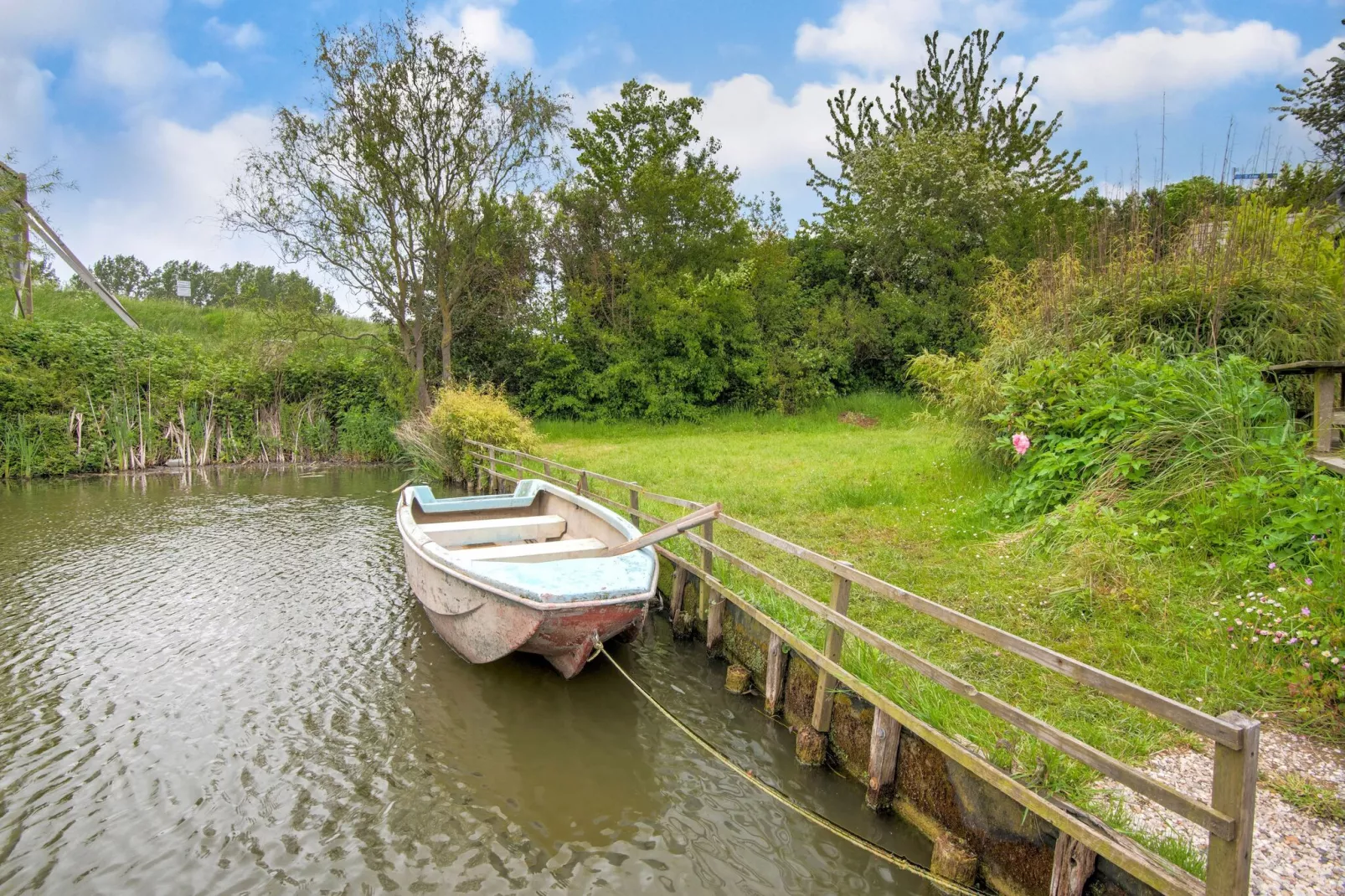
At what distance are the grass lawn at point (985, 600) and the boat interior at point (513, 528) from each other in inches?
53.1

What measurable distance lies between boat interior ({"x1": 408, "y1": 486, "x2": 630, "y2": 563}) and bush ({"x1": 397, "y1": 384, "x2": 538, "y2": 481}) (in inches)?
214

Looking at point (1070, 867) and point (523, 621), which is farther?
point (523, 621)

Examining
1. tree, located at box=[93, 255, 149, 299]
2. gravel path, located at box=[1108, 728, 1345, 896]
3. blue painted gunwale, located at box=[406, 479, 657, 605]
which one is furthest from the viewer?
tree, located at box=[93, 255, 149, 299]

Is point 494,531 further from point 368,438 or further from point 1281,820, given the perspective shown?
point 368,438

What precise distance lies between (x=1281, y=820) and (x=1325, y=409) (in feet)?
13.4

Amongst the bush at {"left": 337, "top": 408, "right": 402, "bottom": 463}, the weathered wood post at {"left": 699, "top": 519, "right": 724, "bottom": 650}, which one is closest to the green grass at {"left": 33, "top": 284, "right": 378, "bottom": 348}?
the bush at {"left": 337, "top": 408, "right": 402, "bottom": 463}

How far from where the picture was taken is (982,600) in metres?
5.44

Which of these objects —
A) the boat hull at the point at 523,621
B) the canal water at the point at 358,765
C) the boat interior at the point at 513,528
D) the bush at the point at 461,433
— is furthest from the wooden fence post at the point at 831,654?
the bush at the point at 461,433

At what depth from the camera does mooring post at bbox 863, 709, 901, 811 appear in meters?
3.87

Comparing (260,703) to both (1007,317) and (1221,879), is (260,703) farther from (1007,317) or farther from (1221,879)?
(1007,317)

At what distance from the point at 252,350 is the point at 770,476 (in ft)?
52.2

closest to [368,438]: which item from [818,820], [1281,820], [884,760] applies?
[818,820]

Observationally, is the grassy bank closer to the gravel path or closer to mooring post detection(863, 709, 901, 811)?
mooring post detection(863, 709, 901, 811)

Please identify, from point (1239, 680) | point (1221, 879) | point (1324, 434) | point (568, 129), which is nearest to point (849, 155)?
point (568, 129)
